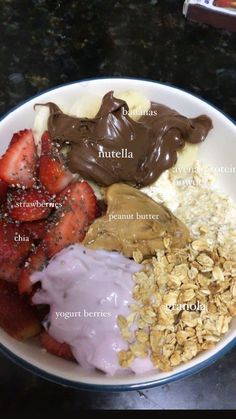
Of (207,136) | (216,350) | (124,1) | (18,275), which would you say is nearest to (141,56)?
(124,1)

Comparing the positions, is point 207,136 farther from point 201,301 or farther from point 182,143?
point 201,301

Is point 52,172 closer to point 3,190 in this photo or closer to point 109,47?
point 3,190

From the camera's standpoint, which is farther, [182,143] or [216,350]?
[182,143]

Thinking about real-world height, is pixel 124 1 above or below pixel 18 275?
above

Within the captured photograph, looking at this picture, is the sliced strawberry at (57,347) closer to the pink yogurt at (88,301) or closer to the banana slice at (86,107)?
the pink yogurt at (88,301)

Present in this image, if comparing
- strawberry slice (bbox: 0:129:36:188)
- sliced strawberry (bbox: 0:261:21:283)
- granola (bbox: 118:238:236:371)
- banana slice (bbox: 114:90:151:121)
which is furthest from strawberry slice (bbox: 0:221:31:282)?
banana slice (bbox: 114:90:151:121)

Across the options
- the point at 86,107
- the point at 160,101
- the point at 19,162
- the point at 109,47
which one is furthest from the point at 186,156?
the point at 109,47
